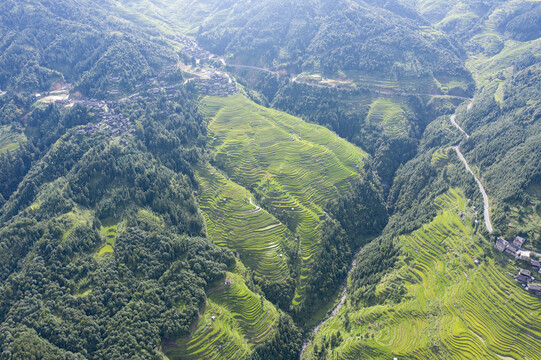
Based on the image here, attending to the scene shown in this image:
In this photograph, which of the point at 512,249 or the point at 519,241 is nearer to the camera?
the point at 519,241

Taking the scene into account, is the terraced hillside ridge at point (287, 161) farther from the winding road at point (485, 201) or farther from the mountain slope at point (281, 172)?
the winding road at point (485, 201)

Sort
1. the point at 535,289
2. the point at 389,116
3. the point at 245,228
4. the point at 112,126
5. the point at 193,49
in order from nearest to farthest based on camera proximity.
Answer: the point at 535,289, the point at 245,228, the point at 112,126, the point at 389,116, the point at 193,49

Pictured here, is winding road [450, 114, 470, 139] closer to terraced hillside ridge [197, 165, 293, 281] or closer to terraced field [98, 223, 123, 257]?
terraced hillside ridge [197, 165, 293, 281]

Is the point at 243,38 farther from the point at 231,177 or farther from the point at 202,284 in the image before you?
the point at 202,284

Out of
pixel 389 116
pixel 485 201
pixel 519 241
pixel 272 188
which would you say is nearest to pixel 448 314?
pixel 519 241

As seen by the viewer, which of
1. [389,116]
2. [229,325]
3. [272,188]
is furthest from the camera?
[389,116]

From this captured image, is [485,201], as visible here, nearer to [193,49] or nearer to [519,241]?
[519,241]

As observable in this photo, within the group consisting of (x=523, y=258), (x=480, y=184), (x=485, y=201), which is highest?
(x=480, y=184)
